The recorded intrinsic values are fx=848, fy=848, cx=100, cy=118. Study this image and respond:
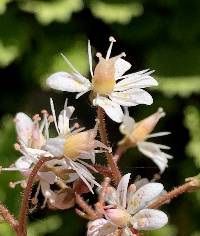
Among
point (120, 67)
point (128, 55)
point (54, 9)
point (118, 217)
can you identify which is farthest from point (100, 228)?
point (128, 55)

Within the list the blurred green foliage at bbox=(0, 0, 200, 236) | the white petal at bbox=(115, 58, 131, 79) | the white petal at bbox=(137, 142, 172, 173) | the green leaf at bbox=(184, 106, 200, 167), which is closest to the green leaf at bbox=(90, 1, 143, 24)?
the blurred green foliage at bbox=(0, 0, 200, 236)

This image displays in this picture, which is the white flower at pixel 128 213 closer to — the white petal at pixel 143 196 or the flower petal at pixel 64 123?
the white petal at pixel 143 196

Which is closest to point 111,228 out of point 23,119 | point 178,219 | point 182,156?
point 23,119

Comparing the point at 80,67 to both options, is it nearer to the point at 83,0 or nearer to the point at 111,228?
the point at 83,0

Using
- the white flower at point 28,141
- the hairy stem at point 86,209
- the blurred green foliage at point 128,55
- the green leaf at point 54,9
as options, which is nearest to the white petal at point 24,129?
the white flower at point 28,141

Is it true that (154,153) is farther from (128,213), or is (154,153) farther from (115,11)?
(115,11)
